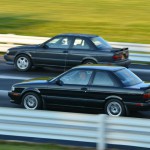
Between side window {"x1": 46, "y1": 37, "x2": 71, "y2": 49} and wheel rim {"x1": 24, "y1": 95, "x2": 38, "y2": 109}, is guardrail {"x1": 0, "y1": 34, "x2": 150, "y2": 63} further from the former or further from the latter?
wheel rim {"x1": 24, "y1": 95, "x2": 38, "y2": 109}

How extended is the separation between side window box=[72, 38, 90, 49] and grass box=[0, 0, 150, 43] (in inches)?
417

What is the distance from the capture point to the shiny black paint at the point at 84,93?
13828mm

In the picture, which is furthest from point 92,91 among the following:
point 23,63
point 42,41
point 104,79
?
point 42,41

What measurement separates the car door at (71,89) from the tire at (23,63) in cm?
703

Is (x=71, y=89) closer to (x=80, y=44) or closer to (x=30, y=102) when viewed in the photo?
(x=30, y=102)

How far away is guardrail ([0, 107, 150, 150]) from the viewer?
10.3 meters

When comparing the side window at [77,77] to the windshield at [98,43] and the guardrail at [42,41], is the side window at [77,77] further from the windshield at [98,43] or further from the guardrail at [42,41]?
the guardrail at [42,41]

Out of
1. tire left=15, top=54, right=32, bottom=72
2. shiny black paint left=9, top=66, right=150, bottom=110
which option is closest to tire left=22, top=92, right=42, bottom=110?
shiny black paint left=9, top=66, right=150, bottom=110

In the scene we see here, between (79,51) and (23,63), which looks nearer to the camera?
(79,51)

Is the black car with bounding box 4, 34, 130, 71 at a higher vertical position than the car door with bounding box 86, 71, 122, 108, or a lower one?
higher

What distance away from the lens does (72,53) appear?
20.9 m

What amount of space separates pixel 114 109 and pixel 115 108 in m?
0.04

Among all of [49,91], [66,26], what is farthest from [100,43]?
[66,26]

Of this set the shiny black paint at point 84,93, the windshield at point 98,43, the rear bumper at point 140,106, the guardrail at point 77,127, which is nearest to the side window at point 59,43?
the windshield at point 98,43
